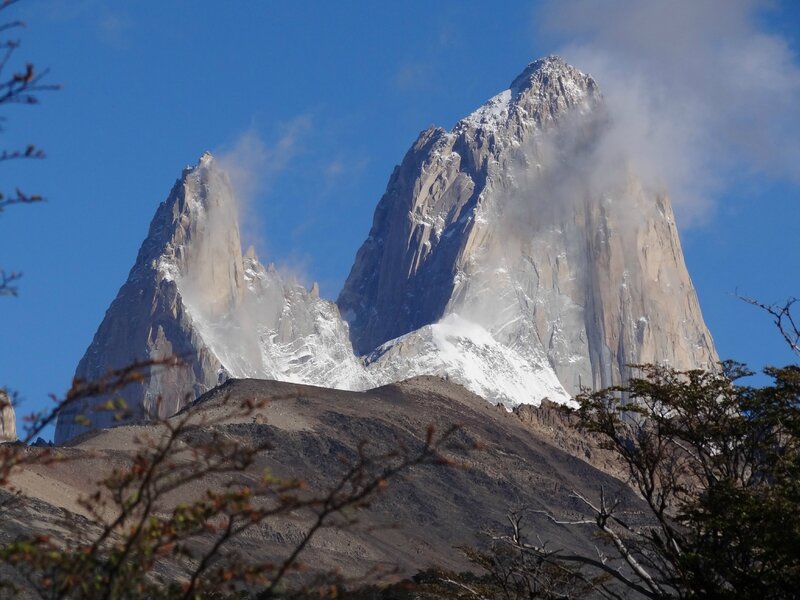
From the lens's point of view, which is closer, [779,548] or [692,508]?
[779,548]

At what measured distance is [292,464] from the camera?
109875 millimetres

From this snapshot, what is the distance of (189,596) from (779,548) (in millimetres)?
11094

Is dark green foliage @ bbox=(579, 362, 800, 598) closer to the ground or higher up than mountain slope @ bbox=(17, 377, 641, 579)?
closer to the ground

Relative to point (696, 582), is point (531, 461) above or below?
above

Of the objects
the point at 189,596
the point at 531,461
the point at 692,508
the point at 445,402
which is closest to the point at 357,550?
the point at 531,461

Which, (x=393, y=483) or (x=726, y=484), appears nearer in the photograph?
(x=726, y=484)

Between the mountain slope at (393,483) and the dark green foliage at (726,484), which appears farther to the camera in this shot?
the mountain slope at (393,483)

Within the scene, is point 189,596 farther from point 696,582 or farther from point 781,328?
point 781,328

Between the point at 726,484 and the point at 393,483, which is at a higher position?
the point at 393,483

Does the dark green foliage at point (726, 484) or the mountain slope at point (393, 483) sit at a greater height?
the mountain slope at point (393, 483)

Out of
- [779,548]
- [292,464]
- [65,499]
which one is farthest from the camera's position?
[292,464]

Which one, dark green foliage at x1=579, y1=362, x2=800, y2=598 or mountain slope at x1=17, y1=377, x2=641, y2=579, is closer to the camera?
dark green foliage at x1=579, y1=362, x2=800, y2=598

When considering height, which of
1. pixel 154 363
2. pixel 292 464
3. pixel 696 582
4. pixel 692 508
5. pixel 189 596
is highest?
pixel 292 464

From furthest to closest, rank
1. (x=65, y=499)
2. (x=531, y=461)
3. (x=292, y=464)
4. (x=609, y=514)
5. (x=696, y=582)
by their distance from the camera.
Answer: (x=531, y=461), (x=292, y=464), (x=65, y=499), (x=609, y=514), (x=696, y=582)
